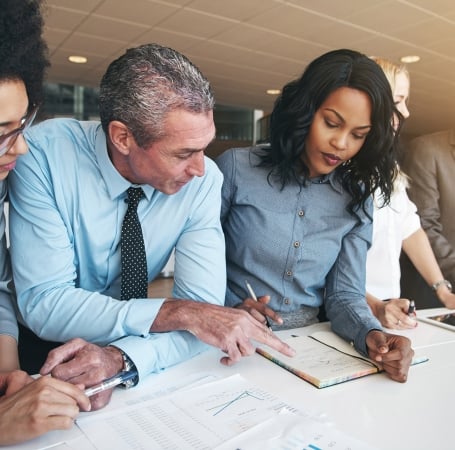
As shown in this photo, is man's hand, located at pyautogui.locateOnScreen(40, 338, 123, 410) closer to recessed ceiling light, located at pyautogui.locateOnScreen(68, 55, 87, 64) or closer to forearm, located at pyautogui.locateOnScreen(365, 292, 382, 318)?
forearm, located at pyautogui.locateOnScreen(365, 292, 382, 318)

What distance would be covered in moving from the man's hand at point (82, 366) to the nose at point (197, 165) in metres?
0.52

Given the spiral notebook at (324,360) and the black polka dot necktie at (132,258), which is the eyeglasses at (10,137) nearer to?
the black polka dot necktie at (132,258)

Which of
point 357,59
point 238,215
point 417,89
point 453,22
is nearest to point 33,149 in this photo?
point 238,215

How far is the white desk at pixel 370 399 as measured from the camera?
884 mm

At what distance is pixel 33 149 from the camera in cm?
131

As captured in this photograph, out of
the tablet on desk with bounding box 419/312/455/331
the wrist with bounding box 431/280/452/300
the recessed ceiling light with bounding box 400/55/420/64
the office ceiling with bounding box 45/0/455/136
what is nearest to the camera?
the tablet on desk with bounding box 419/312/455/331

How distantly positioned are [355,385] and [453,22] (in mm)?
5073

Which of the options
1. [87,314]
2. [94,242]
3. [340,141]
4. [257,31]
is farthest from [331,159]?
[257,31]

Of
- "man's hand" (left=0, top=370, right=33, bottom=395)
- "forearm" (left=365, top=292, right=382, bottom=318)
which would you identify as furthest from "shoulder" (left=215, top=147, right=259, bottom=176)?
"man's hand" (left=0, top=370, right=33, bottom=395)

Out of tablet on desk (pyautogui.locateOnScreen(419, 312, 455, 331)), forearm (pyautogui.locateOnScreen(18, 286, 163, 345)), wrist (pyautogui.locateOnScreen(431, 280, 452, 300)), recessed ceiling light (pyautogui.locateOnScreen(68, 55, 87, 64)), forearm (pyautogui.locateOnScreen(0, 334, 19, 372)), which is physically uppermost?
recessed ceiling light (pyautogui.locateOnScreen(68, 55, 87, 64))

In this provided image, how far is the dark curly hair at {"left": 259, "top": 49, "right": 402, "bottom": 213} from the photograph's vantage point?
1499mm

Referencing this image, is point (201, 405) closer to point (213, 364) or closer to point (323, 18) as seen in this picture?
point (213, 364)

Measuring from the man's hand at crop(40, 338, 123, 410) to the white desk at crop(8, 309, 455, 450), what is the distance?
4 centimetres

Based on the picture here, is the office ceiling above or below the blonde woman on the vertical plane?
above
